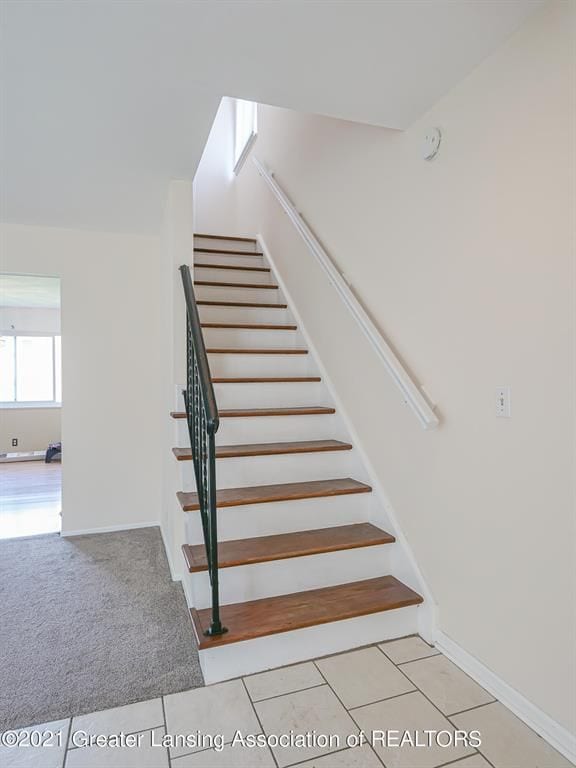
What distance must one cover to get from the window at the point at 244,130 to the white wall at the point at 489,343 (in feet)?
7.93

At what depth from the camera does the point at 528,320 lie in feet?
4.84

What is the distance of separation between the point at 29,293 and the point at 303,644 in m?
5.58

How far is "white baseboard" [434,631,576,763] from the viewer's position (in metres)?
1.40

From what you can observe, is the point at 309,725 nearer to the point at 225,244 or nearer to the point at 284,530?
the point at 284,530

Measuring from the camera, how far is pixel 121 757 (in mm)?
1400

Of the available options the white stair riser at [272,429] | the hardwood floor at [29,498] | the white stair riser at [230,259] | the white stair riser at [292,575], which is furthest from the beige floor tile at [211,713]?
the white stair riser at [230,259]

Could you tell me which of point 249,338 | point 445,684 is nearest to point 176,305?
point 249,338

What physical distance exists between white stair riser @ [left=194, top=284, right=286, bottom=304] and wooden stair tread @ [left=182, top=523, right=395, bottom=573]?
6.77 feet

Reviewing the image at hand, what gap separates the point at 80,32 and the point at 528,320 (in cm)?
162

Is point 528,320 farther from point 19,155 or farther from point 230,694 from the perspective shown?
point 19,155

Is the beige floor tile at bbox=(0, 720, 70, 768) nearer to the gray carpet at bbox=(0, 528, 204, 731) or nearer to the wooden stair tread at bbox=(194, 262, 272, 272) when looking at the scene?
the gray carpet at bbox=(0, 528, 204, 731)

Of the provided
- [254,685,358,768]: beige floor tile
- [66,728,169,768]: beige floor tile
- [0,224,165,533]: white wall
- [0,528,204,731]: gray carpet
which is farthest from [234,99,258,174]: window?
[66,728,169,768]: beige floor tile

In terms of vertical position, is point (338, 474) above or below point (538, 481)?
below

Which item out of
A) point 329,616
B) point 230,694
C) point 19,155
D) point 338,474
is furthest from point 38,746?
point 19,155
